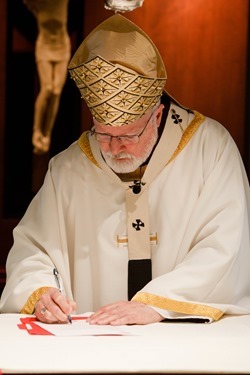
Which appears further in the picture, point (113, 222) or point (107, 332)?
point (113, 222)

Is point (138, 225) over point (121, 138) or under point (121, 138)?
under

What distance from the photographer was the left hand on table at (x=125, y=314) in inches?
168

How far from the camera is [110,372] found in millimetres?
2967

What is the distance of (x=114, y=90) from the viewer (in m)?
4.86

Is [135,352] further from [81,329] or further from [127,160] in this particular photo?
[127,160]

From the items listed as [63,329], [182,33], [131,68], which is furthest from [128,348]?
[182,33]

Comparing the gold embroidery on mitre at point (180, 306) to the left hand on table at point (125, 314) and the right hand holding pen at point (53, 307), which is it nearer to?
the left hand on table at point (125, 314)

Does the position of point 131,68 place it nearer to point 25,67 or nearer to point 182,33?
point 182,33

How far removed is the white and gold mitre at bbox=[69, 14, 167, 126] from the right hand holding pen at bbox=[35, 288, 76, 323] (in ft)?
3.01

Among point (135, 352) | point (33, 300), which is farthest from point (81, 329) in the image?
point (135, 352)

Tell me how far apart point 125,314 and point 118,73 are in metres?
1.22

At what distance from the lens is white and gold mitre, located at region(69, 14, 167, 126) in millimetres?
4844

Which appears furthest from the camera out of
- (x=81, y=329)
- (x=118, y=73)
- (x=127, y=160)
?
(x=127, y=160)

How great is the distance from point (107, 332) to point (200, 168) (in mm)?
1318
